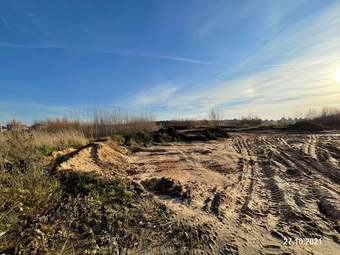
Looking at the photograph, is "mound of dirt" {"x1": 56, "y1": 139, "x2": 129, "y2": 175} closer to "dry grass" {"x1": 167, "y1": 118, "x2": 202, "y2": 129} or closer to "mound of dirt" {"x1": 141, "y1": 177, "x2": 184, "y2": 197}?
"mound of dirt" {"x1": 141, "y1": 177, "x2": 184, "y2": 197}

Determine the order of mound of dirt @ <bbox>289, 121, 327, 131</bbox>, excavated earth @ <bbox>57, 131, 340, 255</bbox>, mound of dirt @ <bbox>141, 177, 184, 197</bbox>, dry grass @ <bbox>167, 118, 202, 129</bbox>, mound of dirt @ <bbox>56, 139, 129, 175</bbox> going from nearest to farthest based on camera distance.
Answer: excavated earth @ <bbox>57, 131, 340, 255</bbox> → mound of dirt @ <bbox>141, 177, 184, 197</bbox> → mound of dirt @ <bbox>56, 139, 129, 175</bbox> → mound of dirt @ <bbox>289, 121, 327, 131</bbox> → dry grass @ <bbox>167, 118, 202, 129</bbox>

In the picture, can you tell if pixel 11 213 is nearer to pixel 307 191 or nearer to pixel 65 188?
pixel 65 188

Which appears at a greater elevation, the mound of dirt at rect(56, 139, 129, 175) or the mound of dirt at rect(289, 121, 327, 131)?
the mound of dirt at rect(289, 121, 327, 131)

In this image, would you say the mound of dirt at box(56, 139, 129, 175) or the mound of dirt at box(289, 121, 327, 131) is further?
the mound of dirt at box(289, 121, 327, 131)

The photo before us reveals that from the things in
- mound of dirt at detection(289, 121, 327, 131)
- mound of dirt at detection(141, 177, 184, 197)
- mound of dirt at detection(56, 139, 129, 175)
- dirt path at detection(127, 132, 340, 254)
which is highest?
mound of dirt at detection(289, 121, 327, 131)

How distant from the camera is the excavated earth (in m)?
2.29

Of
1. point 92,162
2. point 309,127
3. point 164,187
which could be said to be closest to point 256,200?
point 164,187

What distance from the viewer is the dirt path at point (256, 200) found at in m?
2.31

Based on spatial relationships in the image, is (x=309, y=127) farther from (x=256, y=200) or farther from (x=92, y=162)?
(x=92, y=162)

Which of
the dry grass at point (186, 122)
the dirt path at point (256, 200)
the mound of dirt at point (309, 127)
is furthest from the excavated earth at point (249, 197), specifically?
the dry grass at point (186, 122)

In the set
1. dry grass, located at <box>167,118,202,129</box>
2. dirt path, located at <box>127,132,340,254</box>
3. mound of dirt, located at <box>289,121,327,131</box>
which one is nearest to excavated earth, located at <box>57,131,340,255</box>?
dirt path, located at <box>127,132,340,254</box>

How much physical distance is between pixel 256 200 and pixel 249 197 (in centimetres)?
16

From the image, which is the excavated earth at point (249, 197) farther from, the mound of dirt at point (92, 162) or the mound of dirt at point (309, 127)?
the mound of dirt at point (309, 127)

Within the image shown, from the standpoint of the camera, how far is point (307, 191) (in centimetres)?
376
